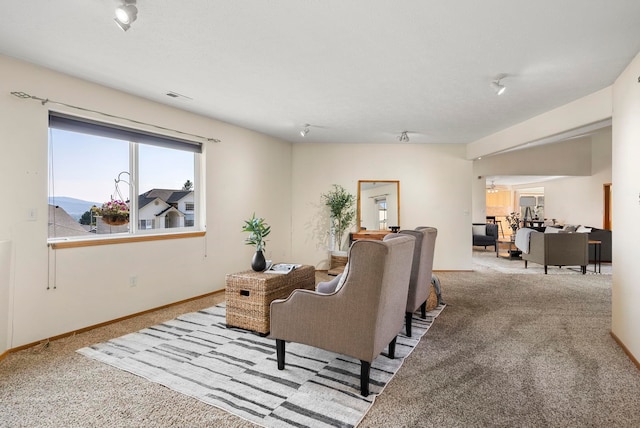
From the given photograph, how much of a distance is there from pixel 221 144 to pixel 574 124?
445cm

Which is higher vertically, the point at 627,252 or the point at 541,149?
the point at 541,149

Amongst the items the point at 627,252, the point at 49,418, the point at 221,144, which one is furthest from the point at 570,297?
the point at 49,418

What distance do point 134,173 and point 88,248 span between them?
98 centimetres

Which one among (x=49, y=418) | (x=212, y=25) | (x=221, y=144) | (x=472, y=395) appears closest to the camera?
(x=49, y=418)

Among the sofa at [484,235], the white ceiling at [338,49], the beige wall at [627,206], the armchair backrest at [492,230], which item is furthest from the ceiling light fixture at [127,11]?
the armchair backrest at [492,230]

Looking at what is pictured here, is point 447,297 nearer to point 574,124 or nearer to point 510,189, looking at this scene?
point 574,124

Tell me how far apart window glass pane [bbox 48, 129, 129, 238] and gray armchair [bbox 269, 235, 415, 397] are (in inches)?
92.2

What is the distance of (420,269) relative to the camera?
10.3ft

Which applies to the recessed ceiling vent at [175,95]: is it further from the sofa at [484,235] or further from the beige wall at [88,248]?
the sofa at [484,235]

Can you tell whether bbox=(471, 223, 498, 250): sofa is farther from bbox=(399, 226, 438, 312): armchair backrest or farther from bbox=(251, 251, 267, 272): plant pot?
bbox=(251, 251, 267, 272): plant pot

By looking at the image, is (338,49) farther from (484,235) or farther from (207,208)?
(484,235)

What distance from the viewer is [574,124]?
385 cm

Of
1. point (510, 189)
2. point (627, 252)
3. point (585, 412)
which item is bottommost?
point (585, 412)

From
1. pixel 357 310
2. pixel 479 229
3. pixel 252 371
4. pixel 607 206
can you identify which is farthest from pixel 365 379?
pixel 607 206
